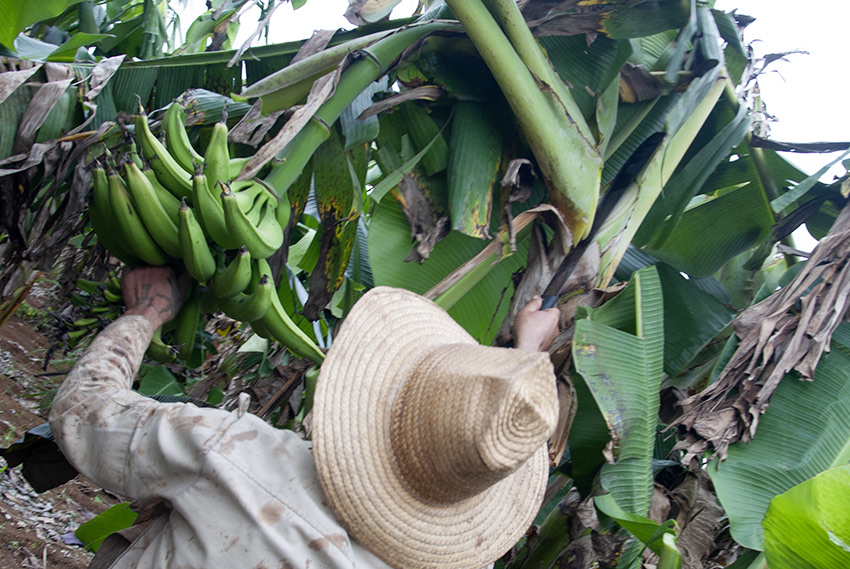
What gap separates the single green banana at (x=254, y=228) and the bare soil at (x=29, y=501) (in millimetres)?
767

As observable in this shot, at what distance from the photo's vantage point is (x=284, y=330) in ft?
3.86

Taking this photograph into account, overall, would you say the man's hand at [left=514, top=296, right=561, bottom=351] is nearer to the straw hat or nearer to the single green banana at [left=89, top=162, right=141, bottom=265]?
the straw hat

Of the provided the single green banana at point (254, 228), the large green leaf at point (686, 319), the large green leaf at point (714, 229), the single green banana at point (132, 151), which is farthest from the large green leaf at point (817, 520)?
the single green banana at point (132, 151)

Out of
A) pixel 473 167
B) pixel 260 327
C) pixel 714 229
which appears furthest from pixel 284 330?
pixel 714 229

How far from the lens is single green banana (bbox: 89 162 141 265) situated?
99 cm

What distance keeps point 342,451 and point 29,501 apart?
2.39 m

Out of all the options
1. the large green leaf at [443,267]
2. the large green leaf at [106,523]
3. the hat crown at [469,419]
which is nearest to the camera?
the hat crown at [469,419]

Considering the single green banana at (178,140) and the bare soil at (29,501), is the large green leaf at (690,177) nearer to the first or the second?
the single green banana at (178,140)

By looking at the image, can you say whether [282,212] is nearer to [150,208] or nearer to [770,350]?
[150,208]

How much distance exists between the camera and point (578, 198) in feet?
4.25

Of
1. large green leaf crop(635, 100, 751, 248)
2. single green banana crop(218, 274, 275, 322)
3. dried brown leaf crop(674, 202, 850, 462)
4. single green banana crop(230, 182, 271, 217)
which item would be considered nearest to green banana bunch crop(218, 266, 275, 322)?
single green banana crop(218, 274, 275, 322)

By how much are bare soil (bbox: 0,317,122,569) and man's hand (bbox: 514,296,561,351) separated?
1.07m

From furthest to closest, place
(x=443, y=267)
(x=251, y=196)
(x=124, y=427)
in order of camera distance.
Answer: (x=443, y=267) < (x=251, y=196) < (x=124, y=427)

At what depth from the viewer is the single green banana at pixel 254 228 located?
0.94 m
